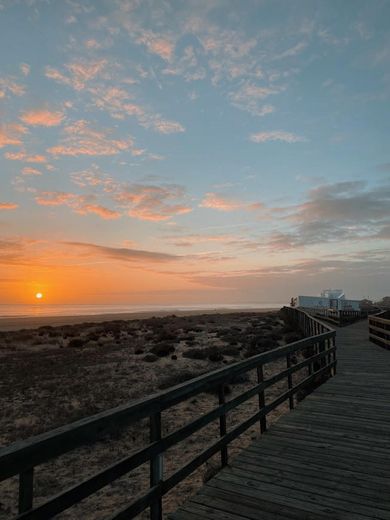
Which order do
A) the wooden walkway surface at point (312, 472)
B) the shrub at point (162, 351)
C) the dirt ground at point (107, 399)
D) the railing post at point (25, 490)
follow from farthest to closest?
the shrub at point (162, 351), the dirt ground at point (107, 399), the wooden walkway surface at point (312, 472), the railing post at point (25, 490)

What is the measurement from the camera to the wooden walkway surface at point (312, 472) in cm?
421

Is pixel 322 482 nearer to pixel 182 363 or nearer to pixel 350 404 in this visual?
pixel 350 404

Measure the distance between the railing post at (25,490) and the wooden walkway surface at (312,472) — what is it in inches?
77.3

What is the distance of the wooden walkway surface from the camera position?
421 cm

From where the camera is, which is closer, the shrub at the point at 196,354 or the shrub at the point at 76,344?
the shrub at the point at 196,354

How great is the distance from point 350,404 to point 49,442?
24.2ft

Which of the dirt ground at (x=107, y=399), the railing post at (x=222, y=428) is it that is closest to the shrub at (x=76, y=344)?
the dirt ground at (x=107, y=399)

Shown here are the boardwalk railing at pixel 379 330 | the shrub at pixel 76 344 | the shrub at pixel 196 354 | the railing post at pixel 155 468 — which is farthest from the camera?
the shrub at pixel 76 344

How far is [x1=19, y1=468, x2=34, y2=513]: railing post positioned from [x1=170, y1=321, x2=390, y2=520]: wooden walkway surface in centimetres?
196

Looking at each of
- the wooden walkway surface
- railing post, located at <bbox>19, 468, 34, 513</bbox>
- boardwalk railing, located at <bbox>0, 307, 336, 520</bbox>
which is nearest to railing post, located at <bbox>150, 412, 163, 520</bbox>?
boardwalk railing, located at <bbox>0, 307, 336, 520</bbox>

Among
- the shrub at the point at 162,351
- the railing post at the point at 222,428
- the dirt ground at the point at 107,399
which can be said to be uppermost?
the railing post at the point at 222,428

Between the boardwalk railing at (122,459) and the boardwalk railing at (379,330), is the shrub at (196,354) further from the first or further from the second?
the boardwalk railing at (122,459)

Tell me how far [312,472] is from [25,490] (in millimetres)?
3857

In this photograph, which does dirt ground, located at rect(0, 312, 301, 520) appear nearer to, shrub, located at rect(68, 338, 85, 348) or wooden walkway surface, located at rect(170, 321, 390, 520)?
shrub, located at rect(68, 338, 85, 348)
